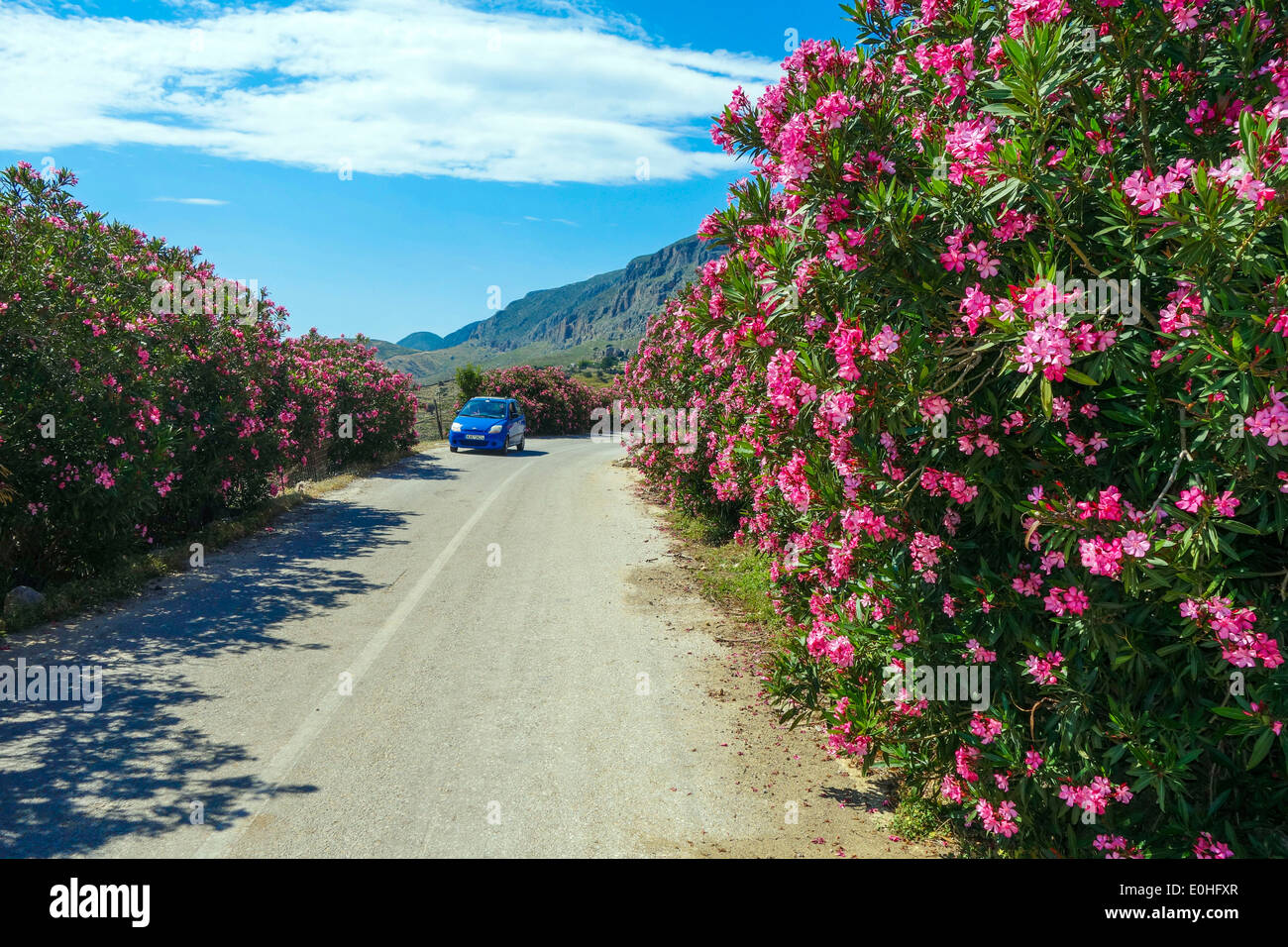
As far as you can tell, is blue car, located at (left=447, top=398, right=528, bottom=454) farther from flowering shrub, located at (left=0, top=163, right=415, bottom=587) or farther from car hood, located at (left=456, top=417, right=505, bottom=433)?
flowering shrub, located at (left=0, top=163, right=415, bottom=587)

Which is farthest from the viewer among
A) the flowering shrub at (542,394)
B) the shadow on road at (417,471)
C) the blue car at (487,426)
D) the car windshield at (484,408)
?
the flowering shrub at (542,394)

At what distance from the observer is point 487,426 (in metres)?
26.7

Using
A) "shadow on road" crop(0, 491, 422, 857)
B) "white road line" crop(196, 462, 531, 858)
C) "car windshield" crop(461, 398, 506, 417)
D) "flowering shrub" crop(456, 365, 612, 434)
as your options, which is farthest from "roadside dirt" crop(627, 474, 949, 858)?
"flowering shrub" crop(456, 365, 612, 434)

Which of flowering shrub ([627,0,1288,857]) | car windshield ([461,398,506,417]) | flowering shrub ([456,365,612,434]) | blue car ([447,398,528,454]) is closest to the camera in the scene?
flowering shrub ([627,0,1288,857])

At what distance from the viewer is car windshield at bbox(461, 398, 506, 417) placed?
1093 inches

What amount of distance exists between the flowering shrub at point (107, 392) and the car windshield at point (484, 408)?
1476cm

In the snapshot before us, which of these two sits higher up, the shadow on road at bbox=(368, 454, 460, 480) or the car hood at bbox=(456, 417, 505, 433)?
the car hood at bbox=(456, 417, 505, 433)

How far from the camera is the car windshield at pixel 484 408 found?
27.8 metres

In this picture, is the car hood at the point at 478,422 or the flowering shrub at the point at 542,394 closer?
the car hood at the point at 478,422

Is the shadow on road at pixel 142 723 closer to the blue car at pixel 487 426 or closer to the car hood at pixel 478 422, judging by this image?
the blue car at pixel 487 426

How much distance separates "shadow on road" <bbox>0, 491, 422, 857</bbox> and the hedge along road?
18mm

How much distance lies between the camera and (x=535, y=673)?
6.48m

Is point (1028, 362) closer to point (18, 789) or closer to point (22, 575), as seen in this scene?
point (18, 789)

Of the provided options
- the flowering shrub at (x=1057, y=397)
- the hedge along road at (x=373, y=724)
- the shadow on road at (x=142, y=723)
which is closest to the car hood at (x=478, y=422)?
the hedge along road at (x=373, y=724)
